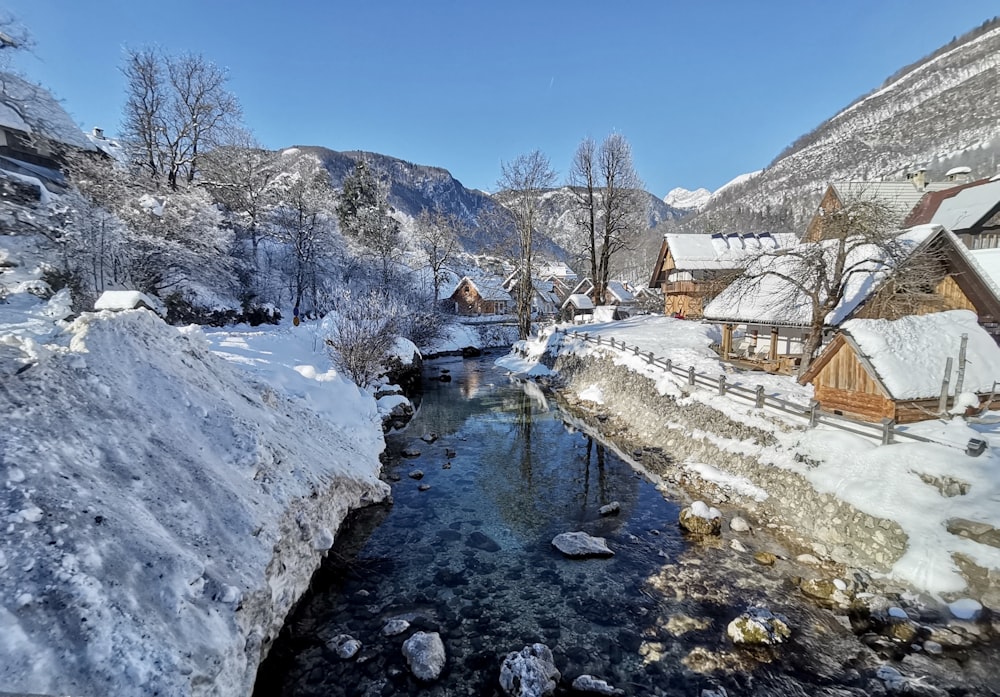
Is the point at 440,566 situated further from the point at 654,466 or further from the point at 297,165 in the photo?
the point at 297,165

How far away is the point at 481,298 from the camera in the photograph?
5881cm

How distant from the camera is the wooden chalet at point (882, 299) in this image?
14469mm

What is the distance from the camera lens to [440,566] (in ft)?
30.1

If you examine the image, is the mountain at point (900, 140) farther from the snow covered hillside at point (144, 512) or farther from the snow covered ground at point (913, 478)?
the snow covered hillside at point (144, 512)

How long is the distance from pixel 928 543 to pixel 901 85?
10551 inches

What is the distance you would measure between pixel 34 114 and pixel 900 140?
651 feet

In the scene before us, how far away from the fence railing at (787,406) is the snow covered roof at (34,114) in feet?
95.4

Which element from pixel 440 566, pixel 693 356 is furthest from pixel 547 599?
pixel 693 356

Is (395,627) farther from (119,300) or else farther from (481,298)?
(481,298)

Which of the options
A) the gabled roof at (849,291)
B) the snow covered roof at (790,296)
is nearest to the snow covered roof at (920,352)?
the snow covered roof at (790,296)

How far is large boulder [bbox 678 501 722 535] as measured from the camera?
1039cm

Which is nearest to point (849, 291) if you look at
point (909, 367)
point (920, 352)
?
point (920, 352)

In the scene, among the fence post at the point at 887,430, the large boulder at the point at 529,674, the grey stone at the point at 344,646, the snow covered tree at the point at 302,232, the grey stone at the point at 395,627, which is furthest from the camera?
the snow covered tree at the point at 302,232

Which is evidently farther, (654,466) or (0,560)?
(654,466)
